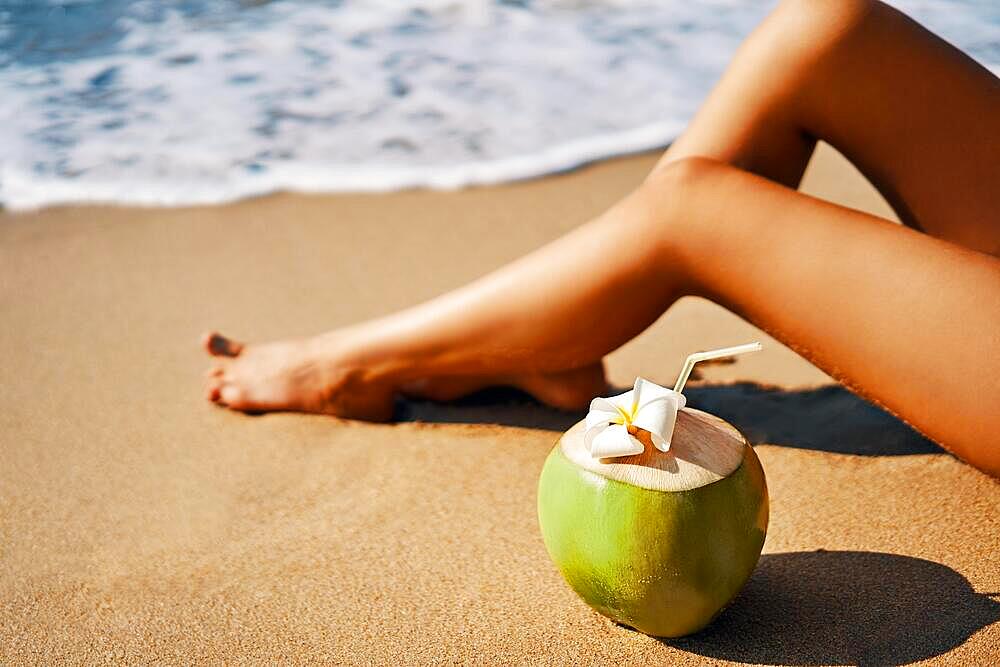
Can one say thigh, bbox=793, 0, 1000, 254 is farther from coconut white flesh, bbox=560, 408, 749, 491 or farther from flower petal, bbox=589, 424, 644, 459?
flower petal, bbox=589, 424, 644, 459

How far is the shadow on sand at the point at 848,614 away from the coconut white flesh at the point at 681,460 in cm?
29

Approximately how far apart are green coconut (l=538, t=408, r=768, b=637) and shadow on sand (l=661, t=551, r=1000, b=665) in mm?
103

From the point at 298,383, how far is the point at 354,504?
41 centimetres

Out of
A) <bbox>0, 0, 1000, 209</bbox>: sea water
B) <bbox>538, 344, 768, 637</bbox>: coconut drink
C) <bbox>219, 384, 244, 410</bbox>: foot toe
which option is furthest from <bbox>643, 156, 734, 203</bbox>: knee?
<bbox>0, 0, 1000, 209</bbox>: sea water

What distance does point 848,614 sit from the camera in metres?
1.53

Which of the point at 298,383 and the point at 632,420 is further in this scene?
the point at 298,383

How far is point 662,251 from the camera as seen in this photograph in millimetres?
1748

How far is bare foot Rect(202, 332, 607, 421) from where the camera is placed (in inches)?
86.5

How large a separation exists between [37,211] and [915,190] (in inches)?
106

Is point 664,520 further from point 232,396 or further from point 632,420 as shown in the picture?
point 232,396

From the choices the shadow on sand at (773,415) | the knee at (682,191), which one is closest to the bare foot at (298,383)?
the shadow on sand at (773,415)

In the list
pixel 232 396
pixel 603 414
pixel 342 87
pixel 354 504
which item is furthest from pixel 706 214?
pixel 342 87

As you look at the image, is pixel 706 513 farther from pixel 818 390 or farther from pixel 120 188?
pixel 120 188

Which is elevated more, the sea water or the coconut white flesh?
the coconut white flesh
